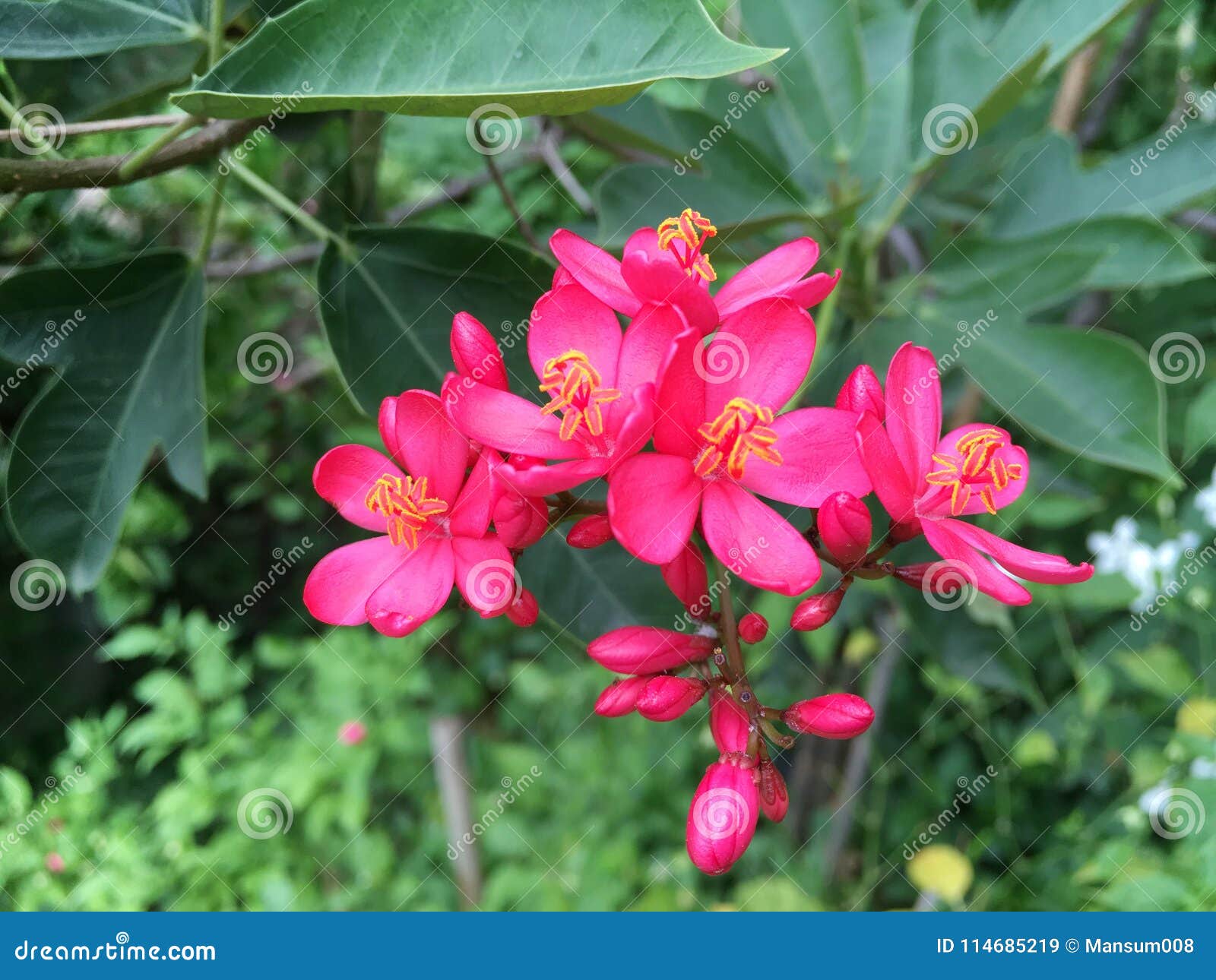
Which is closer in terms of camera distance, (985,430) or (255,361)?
(985,430)

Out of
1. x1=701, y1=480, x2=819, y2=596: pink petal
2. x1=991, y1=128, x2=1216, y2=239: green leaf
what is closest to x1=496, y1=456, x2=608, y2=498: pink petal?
x1=701, y1=480, x2=819, y2=596: pink petal

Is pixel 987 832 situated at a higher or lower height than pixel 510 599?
lower

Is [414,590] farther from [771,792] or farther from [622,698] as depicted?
[771,792]

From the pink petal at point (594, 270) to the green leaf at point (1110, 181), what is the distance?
870mm

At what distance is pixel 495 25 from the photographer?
76 cm

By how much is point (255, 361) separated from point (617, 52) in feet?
3.87

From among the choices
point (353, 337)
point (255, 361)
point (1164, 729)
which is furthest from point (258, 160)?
point (1164, 729)

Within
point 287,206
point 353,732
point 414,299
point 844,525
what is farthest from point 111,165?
point 353,732

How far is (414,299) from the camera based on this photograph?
3.51 ft

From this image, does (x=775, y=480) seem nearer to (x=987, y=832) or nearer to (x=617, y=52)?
(x=617, y=52)

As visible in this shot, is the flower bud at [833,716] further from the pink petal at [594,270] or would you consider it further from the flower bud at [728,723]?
the pink petal at [594,270]

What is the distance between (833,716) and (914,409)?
0.29 m

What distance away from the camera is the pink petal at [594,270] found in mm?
808

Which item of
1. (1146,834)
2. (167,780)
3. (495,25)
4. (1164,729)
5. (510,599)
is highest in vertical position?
(495,25)
